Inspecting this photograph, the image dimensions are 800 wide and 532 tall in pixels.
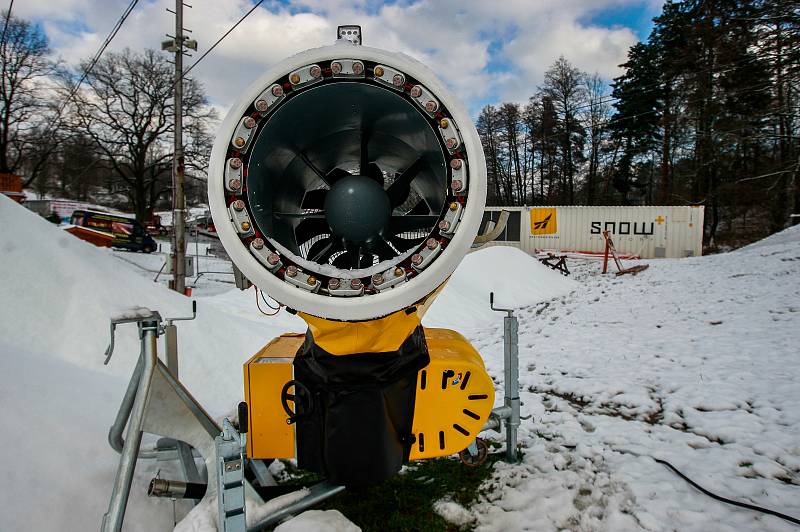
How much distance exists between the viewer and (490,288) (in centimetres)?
1177

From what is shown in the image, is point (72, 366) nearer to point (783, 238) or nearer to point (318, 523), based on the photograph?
point (318, 523)

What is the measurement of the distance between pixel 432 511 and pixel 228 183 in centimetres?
206

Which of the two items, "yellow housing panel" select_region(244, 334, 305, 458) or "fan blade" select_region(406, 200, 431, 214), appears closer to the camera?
"yellow housing panel" select_region(244, 334, 305, 458)

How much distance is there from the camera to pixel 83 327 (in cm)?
412

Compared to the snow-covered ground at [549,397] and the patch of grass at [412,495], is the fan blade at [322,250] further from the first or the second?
the patch of grass at [412,495]

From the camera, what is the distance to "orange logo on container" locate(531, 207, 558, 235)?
2091 centimetres

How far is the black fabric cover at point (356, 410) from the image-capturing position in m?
1.63

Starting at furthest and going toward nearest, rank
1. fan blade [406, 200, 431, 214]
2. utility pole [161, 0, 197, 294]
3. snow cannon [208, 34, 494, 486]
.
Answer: utility pole [161, 0, 197, 294] < fan blade [406, 200, 431, 214] < snow cannon [208, 34, 494, 486]

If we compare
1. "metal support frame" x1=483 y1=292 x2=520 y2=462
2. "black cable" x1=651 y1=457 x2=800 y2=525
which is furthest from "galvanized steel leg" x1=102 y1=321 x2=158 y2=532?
"black cable" x1=651 y1=457 x2=800 y2=525

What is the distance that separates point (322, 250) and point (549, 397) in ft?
10.8

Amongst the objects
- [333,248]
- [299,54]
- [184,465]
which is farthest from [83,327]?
[299,54]

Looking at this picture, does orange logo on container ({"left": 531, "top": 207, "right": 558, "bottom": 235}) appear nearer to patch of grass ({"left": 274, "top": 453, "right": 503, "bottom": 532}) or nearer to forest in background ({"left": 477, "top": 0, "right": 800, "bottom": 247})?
forest in background ({"left": 477, "top": 0, "right": 800, "bottom": 247})

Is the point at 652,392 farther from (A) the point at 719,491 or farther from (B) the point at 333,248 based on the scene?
(B) the point at 333,248

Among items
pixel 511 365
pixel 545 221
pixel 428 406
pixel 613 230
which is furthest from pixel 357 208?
pixel 613 230
